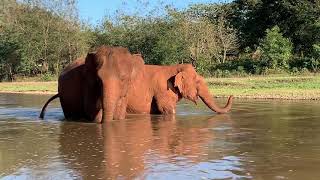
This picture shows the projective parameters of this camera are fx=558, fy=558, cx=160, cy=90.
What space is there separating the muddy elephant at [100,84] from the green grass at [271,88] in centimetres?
925

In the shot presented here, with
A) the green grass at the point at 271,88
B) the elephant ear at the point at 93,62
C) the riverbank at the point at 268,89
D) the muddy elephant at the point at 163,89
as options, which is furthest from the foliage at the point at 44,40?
the elephant ear at the point at 93,62

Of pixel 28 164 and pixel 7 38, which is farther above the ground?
pixel 7 38

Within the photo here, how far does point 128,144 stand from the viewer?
33.9ft

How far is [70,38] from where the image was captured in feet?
165

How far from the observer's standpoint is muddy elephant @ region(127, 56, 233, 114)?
55.0ft

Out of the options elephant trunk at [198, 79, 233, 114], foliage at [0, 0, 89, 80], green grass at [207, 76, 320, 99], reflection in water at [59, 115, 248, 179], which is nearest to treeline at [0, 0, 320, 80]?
foliage at [0, 0, 89, 80]

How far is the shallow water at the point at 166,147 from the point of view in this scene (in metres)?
7.56

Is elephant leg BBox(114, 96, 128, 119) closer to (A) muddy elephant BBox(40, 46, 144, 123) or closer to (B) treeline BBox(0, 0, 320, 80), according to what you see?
(A) muddy elephant BBox(40, 46, 144, 123)

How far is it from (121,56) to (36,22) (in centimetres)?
3750

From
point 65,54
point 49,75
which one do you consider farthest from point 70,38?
point 49,75

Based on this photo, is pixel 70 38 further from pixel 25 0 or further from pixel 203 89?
pixel 203 89

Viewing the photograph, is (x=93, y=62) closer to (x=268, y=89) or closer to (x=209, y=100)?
(x=209, y=100)

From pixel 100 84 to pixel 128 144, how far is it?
3.69 metres

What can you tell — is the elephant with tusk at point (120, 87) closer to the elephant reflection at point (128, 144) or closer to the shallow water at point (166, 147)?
the shallow water at point (166, 147)
